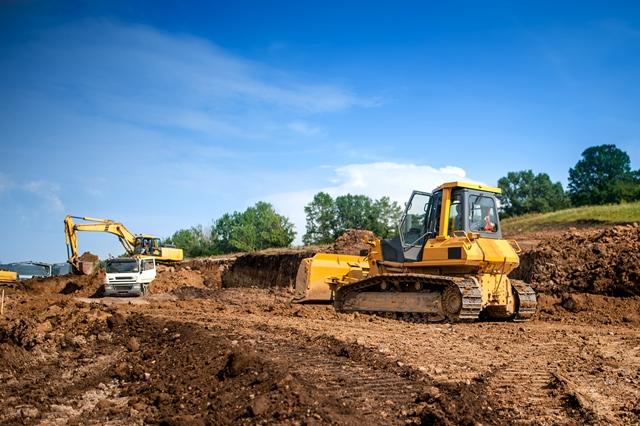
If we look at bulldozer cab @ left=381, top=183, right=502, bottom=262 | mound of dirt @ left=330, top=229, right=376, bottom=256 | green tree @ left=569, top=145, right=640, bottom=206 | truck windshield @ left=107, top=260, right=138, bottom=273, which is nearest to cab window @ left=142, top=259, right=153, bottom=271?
truck windshield @ left=107, top=260, right=138, bottom=273

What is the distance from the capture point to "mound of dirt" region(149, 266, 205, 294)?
93.0ft

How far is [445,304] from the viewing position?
12.1 meters

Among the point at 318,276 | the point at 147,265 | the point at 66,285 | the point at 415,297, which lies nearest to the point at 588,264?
the point at 415,297

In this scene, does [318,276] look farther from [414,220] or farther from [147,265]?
[147,265]

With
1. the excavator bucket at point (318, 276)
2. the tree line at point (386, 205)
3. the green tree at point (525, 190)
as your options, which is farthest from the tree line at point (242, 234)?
the excavator bucket at point (318, 276)

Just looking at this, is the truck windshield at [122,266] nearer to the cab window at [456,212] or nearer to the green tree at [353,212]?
the cab window at [456,212]

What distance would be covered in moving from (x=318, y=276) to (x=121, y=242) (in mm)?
19404

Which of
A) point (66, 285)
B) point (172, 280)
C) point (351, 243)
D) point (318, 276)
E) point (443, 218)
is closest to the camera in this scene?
point (443, 218)

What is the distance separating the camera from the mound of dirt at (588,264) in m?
16.5

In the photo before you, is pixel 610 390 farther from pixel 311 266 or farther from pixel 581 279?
pixel 581 279

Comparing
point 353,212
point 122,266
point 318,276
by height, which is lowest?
point 318,276

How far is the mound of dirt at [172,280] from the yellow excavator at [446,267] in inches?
652

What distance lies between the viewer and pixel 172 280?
2967 centimetres

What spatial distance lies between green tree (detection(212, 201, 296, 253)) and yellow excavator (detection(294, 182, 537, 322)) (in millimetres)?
68754
